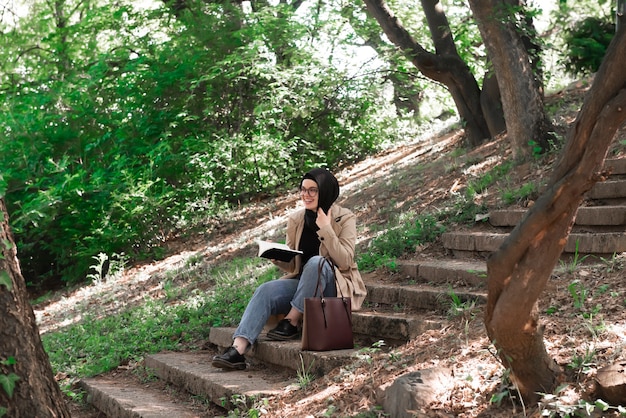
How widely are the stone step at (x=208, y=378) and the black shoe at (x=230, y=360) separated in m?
0.06

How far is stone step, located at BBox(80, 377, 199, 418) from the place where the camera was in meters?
5.65

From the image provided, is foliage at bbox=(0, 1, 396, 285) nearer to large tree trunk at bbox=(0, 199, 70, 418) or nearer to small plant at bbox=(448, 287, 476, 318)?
small plant at bbox=(448, 287, 476, 318)

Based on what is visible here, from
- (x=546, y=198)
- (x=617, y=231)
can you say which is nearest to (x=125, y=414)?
(x=546, y=198)

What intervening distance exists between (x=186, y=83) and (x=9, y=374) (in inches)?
385

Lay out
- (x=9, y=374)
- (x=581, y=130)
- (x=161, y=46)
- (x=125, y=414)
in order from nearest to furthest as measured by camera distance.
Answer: (x=581, y=130) → (x=9, y=374) → (x=125, y=414) → (x=161, y=46)

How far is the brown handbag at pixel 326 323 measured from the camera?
5.46 metres

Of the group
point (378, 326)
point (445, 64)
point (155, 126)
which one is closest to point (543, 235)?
point (378, 326)

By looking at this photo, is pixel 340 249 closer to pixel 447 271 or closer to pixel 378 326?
pixel 378 326

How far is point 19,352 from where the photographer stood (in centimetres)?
407

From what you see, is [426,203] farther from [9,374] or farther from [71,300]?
[9,374]

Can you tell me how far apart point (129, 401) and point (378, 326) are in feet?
6.75

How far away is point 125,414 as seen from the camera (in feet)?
19.0

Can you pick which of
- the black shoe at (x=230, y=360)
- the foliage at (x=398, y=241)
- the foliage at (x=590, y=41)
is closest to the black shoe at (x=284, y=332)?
the black shoe at (x=230, y=360)

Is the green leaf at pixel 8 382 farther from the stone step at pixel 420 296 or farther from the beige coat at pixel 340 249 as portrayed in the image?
the stone step at pixel 420 296
